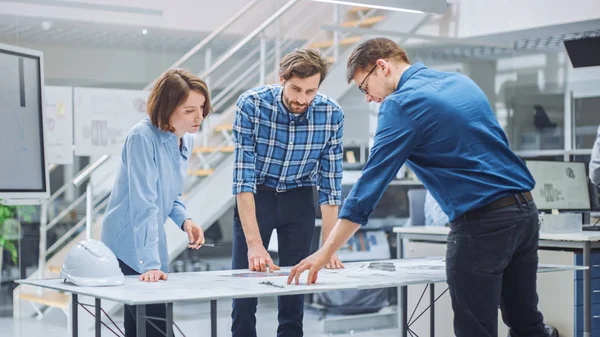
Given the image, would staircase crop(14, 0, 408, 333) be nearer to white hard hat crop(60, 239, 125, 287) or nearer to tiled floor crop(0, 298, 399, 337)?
tiled floor crop(0, 298, 399, 337)

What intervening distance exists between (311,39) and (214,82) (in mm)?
1051

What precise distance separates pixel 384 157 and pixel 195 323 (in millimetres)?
3908

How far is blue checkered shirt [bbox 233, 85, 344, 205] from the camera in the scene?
3.17 m

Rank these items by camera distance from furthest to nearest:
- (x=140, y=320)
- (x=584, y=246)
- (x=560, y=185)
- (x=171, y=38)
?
1. (x=171, y=38)
2. (x=560, y=185)
3. (x=584, y=246)
4. (x=140, y=320)

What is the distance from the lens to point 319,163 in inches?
132

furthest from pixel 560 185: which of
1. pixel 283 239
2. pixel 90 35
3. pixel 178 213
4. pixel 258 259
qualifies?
pixel 90 35

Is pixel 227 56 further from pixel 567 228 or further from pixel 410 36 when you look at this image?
pixel 567 228

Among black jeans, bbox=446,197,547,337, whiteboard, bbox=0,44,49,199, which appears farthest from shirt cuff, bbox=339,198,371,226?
whiteboard, bbox=0,44,49,199

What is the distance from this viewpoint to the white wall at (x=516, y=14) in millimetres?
6648

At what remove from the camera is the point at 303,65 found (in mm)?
3023

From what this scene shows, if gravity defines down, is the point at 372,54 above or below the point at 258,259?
above

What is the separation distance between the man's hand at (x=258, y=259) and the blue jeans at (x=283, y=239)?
13 centimetres

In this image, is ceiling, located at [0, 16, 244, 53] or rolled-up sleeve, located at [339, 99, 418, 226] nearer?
rolled-up sleeve, located at [339, 99, 418, 226]

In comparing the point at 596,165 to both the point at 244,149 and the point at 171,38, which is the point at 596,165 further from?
the point at 171,38
